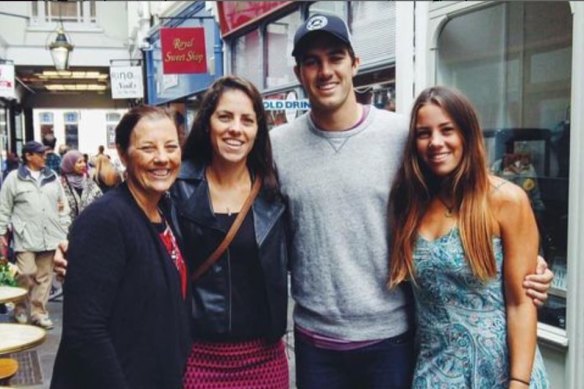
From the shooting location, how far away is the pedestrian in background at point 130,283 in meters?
1.90

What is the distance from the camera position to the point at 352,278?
2408 millimetres

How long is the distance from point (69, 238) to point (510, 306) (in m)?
1.45

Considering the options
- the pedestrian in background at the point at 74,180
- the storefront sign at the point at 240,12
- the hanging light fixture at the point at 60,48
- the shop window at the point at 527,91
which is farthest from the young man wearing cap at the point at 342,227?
the hanging light fixture at the point at 60,48

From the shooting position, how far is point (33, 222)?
6918mm

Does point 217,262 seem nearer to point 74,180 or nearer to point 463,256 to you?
point 463,256

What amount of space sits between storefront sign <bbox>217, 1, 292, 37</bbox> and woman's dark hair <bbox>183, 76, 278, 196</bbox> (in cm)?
684

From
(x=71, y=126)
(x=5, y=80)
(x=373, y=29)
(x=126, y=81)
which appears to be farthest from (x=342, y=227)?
(x=71, y=126)

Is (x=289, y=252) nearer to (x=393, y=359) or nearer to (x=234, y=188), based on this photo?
(x=234, y=188)

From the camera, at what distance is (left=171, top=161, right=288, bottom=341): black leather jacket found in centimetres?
235

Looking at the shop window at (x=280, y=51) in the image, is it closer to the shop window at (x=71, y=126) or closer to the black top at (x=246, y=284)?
the black top at (x=246, y=284)

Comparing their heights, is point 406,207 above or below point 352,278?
above

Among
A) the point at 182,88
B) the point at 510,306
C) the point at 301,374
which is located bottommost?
the point at 301,374

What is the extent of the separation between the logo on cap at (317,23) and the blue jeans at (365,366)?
46.5 inches

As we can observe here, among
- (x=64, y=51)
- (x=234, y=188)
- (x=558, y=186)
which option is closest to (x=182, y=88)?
(x=64, y=51)
